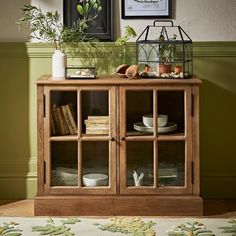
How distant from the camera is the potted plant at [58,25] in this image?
3.98 m

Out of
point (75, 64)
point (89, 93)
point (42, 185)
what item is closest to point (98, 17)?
Result: point (75, 64)

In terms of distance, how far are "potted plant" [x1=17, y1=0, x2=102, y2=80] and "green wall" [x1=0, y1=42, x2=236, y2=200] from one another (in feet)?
0.24

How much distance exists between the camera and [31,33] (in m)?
4.09

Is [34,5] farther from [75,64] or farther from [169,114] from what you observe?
[169,114]

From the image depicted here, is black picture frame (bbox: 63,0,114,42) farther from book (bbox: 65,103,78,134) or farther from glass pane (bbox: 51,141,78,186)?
glass pane (bbox: 51,141,78,186)

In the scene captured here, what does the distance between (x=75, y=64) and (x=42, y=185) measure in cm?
85

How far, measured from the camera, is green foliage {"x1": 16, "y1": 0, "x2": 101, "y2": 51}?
398 centimetres

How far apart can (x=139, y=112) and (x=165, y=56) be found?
43cm

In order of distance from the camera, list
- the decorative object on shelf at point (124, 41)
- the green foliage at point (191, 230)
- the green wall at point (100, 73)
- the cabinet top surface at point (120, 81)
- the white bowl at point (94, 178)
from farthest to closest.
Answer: the green wall at point (100, 73), the decorative object on shelf at point (124, 41), the white bowl at point (94, 178), the cabinet top surface at point (120, 81), the green foliage at point (191, 230)

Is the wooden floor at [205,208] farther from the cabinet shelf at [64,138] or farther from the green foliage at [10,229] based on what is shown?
the cabinet shelf at [64,138]

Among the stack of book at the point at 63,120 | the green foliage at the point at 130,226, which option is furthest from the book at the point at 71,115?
the green foliage at the point at 130,226

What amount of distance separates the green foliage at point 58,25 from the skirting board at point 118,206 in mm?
985

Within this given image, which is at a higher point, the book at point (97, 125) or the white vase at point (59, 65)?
the white vase at point (59, 65)

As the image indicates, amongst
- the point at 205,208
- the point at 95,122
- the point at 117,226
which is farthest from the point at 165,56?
the point at 117,226
